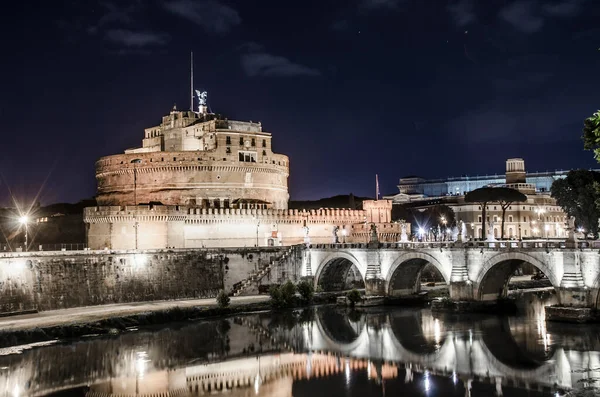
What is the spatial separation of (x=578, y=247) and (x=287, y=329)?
15.2m

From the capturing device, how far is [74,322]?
111 feet

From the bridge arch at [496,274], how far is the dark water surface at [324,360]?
1.89 meters

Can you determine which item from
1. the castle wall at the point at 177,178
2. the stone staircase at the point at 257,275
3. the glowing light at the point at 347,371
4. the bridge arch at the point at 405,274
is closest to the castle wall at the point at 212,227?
the stone staircase at the point at 257,275

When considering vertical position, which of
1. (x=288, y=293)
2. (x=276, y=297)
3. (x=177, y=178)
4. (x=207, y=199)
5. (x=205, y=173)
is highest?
(x=205, y=173)

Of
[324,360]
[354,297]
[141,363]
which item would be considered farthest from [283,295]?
[141,363]

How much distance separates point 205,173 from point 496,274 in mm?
26297

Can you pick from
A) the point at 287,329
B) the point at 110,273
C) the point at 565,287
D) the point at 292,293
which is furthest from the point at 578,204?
the point at 110,273

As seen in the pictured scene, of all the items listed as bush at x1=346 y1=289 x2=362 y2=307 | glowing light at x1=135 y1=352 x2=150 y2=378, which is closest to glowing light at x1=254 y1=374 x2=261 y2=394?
glowing light at x1=135 y1=352 x2=150 y2=378

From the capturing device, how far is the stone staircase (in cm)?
4788

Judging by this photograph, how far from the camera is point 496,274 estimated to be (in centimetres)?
3897

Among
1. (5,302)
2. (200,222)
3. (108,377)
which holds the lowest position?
(108,377)

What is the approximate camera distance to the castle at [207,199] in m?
49.3

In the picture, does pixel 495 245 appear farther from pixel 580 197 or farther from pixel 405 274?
pixel 580 197

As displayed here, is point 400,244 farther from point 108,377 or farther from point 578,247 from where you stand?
point 108,377
